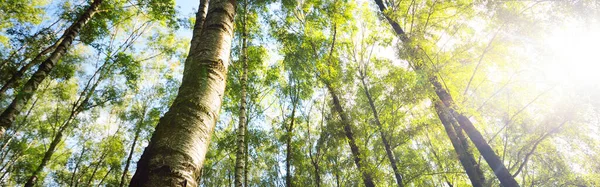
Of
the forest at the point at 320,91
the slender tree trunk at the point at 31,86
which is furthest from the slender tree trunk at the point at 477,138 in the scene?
the slender tree trunk at the point at 31,86

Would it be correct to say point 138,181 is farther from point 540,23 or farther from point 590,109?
point 590,109

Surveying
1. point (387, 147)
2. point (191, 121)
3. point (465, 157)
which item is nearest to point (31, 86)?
point (191, 121)

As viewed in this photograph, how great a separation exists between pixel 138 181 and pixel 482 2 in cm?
840

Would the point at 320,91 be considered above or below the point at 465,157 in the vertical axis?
above

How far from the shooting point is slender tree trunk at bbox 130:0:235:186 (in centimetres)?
86

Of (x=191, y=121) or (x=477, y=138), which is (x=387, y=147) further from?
(x=191, y=121)

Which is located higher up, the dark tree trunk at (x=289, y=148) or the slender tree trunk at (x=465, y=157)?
the dark tree trunk at (x=289, y=148)

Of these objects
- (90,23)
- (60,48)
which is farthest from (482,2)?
(90,23)

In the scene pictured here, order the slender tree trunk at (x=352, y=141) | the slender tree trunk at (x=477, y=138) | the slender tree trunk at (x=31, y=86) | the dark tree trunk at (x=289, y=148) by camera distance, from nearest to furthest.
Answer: the slender tree trunk at (x=31, y=86) → the slender tree trunk at (x=477, y=138) → the slender tree trunk at (x=352, y=141) → the dark tree trunk at (x=289, y=148)

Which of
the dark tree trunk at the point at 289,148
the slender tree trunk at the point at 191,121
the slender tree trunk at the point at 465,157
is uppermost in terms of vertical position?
the dark tree trunk at the point at 289,148

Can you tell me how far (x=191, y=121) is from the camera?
3.60 feet

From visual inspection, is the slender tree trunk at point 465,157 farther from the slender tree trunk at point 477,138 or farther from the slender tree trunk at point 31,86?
the slender tree trunk at point 31,86

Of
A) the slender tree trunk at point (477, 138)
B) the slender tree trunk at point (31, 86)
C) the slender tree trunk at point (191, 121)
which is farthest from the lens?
the slender tree trunk at point (477, 138)

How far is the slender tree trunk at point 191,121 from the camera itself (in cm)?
86
